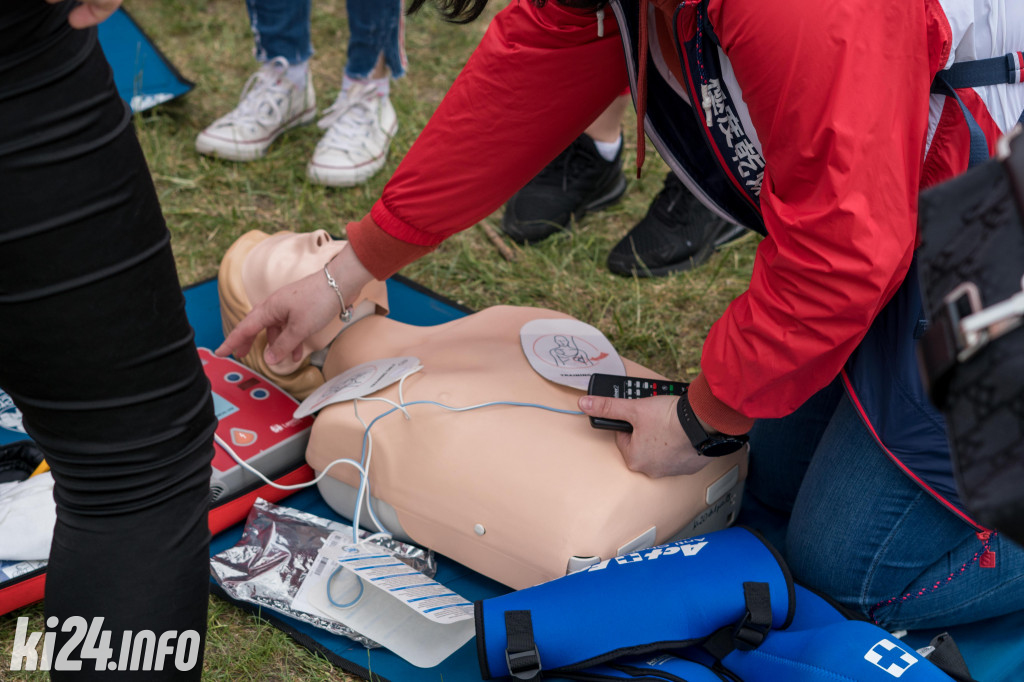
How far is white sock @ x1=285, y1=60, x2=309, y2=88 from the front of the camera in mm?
2357

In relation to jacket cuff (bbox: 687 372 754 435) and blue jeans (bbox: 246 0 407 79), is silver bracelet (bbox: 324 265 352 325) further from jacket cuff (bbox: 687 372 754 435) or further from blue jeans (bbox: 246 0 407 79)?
blue jeans (bbox: 246 0 407 79)

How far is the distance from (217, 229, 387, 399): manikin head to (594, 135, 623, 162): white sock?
2.85ft

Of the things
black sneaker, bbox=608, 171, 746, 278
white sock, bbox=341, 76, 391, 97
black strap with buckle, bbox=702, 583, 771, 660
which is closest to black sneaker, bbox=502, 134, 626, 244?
black sneaker, bbox=608, 171, 746, 278

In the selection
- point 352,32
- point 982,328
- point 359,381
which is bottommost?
point 359,381

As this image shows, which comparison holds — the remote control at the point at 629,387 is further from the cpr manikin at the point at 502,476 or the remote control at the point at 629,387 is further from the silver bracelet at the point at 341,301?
the silver bracelet at the point at 341,301

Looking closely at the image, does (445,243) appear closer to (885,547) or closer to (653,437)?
(653,437)

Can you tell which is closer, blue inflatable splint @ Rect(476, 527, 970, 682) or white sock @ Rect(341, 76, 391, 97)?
blue inflatable splint @ Rect(476, 527, 970, 682)

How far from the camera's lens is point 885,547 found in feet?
3.80

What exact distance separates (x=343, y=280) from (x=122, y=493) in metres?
0.63

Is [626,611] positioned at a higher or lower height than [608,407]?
lower

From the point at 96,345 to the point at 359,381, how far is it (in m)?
0.62

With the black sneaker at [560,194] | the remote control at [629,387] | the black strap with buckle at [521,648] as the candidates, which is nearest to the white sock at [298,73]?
the black sneaker at [560,194]

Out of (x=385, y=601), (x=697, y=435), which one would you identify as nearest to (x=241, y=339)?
(x=385, y=601)

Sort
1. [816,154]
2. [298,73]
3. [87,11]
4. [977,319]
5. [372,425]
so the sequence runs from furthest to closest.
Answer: [298,73]
[372,425]
[816,154]
[87,11]
[977,319]
